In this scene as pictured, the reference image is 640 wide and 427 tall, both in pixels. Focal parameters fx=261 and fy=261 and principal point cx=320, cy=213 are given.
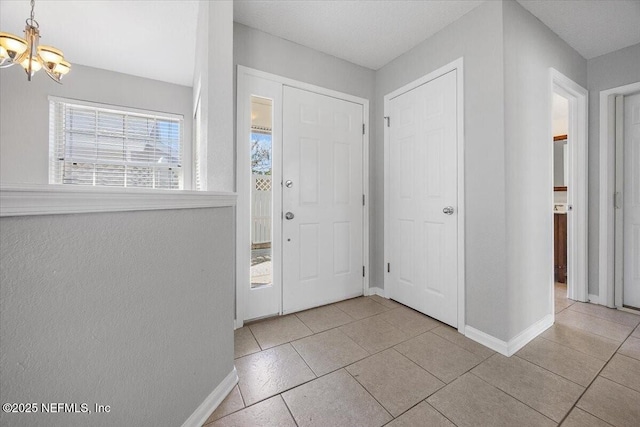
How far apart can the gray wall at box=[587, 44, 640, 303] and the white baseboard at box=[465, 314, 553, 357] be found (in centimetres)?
113

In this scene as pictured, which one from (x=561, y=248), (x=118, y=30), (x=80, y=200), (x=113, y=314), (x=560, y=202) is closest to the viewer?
(x=80, y=200)

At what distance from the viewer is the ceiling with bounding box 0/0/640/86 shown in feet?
6.38

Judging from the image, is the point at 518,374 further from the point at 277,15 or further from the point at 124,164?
the point at 124,164

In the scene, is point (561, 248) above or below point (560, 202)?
below

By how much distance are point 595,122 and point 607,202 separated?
31.4 inches

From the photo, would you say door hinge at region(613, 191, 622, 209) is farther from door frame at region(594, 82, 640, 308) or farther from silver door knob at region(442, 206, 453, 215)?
silver door knob at region(442, 206, 453, 215)

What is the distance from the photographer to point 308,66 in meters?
2.47

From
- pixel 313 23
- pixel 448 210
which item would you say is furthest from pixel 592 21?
pixel 313 23

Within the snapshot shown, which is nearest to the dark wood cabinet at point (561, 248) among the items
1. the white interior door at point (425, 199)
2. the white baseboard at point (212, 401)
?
the white interior door at point (425, 199)

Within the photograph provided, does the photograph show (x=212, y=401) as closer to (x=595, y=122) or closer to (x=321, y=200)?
(x=321, y=200)

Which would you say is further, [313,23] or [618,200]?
[618,200]

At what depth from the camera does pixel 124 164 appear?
3.03 m

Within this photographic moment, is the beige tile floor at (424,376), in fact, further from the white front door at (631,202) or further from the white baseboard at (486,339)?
the white front door at (631,202)

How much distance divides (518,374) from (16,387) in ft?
7.18
